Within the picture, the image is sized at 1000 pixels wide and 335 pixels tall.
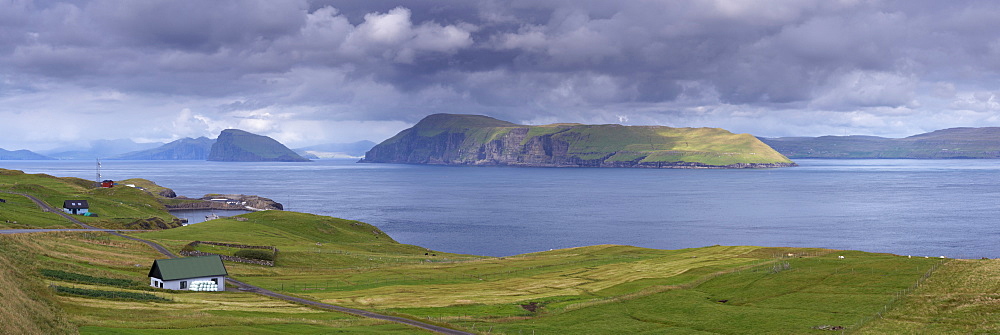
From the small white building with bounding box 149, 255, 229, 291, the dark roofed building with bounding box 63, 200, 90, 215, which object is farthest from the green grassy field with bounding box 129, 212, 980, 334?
the dark roofed building with bounding box 63, 200, 90, 215

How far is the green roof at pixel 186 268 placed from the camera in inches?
3118

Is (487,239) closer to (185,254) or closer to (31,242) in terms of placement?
(185,254)

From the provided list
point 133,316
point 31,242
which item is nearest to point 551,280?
point 133,316

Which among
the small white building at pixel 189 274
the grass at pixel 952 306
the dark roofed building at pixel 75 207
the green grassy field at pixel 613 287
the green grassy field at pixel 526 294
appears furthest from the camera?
the dark roofed building at pixel 75 207

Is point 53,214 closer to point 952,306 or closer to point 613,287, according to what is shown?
point 613,287

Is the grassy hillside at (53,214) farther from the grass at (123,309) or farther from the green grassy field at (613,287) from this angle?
the grass at (123,309)

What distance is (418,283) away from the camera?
92688 millimetres

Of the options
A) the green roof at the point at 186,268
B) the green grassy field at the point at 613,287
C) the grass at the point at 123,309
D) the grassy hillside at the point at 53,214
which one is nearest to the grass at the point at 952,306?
the green grassy field at the point at 613,287

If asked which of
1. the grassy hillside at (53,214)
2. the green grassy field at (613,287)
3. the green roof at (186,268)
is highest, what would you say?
the grassy hillside at (53,214)

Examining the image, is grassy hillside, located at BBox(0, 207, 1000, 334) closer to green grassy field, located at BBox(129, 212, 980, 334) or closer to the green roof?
green grassy field, located at BBox(129, 212, 980, 334)

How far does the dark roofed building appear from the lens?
161 m

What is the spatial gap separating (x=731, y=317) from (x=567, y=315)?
53.2ft

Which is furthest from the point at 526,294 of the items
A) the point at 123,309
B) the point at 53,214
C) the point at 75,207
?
the point at 75,207

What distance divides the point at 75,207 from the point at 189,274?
10726 centimetres
